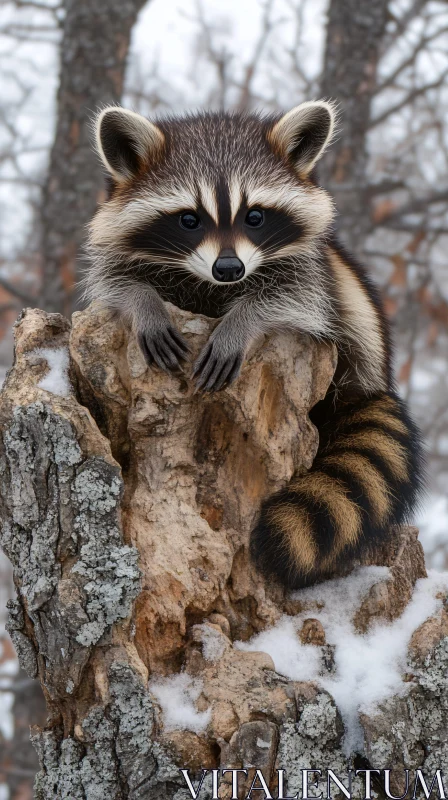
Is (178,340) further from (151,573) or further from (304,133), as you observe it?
(304,133)

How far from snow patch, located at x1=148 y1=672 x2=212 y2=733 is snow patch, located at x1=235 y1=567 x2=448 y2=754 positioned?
0.23 metres

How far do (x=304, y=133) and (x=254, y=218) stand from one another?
54 cm

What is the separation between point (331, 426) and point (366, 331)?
458mm

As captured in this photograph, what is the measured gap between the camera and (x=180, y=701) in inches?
92.6

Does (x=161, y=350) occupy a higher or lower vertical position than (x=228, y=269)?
lower

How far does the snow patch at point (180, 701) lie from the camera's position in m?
2.28

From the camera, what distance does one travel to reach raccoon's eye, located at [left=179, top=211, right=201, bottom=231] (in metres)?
2.91

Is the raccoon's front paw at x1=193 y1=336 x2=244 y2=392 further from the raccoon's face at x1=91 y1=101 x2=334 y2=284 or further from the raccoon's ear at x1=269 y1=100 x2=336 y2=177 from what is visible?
the raccoon's ear at x1=269 y1=100 x2=336 y2=177

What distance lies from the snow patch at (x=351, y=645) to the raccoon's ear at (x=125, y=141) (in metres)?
1.76

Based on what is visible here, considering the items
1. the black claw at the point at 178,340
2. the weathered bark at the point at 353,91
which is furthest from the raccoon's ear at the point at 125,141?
the weathered bark at the point at 353,91

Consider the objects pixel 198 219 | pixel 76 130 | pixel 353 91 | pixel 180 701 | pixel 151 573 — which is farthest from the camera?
pixel 353 91

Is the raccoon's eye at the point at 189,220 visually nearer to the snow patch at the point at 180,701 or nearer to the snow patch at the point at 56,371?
the snow patch at the point at 56,371

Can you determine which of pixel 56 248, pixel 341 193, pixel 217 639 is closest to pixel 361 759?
pixel 217 639

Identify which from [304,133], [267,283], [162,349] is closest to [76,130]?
[304,133]
